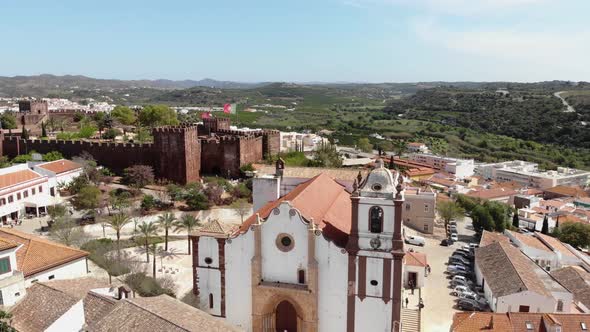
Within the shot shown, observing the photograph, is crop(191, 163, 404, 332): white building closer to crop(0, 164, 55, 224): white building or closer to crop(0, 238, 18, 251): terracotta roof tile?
crop(0, 238, 18, 251): terracotta roof tile

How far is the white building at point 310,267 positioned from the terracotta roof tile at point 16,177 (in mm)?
26826

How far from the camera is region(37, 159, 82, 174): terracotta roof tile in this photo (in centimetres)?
4728

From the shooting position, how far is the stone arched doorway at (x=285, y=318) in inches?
886

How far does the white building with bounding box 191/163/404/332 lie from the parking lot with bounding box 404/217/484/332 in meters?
6.51

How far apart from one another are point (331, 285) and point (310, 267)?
4.18 ft

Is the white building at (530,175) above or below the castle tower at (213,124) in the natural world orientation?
below

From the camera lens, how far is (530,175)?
81688 mm

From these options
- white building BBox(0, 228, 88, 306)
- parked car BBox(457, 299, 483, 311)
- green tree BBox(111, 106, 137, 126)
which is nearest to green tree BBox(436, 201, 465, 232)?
parked car BBox(457, 299, 483, 311)

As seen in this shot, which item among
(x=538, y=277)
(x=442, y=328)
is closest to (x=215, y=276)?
(x=442, y=328)

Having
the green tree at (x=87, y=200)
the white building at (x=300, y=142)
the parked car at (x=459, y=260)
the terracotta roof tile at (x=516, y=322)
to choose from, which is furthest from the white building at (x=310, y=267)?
the white building at (x=300, y=142)

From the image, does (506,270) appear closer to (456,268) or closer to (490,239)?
(456,268)

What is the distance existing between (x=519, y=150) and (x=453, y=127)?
32.1 meters

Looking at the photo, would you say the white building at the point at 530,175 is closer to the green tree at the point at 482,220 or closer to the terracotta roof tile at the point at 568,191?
the terracotta roof tile at the point at 568,191

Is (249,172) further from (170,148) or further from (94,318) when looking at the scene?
(94,318)
